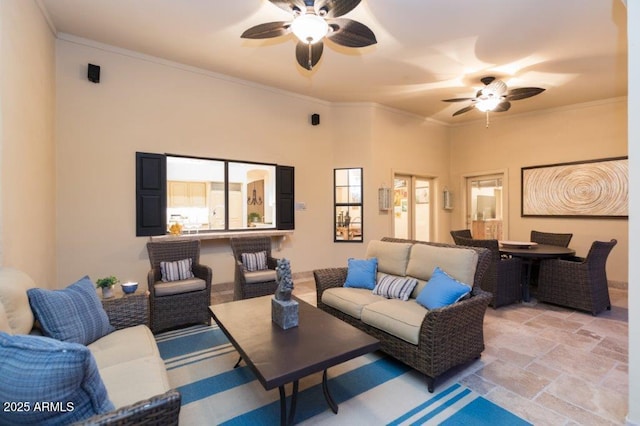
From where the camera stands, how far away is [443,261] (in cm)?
277

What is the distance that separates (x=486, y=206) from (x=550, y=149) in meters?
1.69

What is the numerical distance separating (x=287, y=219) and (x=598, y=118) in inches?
238

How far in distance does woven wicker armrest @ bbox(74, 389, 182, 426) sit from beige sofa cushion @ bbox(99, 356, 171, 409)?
1.41 ft

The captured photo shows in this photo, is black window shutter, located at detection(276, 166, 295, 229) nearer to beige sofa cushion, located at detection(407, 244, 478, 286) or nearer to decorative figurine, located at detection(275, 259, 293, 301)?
beige sofa cushion, located at detection(407, 244, 478, 286)

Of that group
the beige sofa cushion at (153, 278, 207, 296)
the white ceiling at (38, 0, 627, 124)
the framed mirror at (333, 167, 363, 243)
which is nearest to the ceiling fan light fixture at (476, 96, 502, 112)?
the white ceiling at (38, 0, 627, 124)

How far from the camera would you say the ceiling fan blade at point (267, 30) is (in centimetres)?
257

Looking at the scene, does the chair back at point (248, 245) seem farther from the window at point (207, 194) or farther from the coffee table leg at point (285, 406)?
the coffee table leg at point (285, 406)

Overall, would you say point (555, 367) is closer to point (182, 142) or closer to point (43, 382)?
point (43, 382)

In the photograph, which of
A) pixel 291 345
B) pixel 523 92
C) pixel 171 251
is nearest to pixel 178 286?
pixel 171 251

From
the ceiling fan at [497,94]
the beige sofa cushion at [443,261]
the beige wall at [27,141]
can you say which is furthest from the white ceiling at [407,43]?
the beige sofa cushion at [443,261]

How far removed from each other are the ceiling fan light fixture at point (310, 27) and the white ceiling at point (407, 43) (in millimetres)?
835

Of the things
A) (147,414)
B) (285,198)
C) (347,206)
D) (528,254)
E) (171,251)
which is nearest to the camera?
(147,414)

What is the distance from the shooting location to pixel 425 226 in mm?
7137

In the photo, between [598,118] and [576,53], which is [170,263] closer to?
[576,53]
